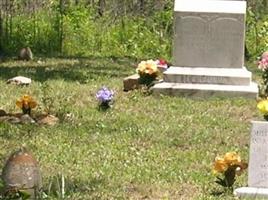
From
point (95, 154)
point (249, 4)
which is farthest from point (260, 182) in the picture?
point (249, 4)

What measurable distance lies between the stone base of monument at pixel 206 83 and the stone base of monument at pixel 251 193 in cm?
507

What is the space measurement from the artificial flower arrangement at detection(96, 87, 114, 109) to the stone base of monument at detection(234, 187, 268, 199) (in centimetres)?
395

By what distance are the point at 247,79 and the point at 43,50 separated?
6887mm

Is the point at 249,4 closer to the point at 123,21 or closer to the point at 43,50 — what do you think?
the point at 123,21

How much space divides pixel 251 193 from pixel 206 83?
5.44 meters

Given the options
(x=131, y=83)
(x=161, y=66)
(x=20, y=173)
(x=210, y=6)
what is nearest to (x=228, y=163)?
(x=20, y=173)

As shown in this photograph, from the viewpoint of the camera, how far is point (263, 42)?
18.3 metres

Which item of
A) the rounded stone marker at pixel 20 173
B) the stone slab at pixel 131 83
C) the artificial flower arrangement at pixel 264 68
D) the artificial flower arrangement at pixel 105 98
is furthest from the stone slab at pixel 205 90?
the rounded stone marker at pixel 20 173

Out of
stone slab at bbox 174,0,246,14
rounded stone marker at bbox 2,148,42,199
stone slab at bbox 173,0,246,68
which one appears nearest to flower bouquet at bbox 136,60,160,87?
stone slab at bbox 173,0,246,68

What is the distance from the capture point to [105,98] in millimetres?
9992

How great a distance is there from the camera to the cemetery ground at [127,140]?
663 centimetres

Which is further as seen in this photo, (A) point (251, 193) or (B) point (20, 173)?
(A) point (251, 193)

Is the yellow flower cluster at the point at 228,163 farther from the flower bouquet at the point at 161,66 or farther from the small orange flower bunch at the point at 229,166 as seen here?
the flower bouquet at the point at 161,66

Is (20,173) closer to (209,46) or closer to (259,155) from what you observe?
(259,155)
